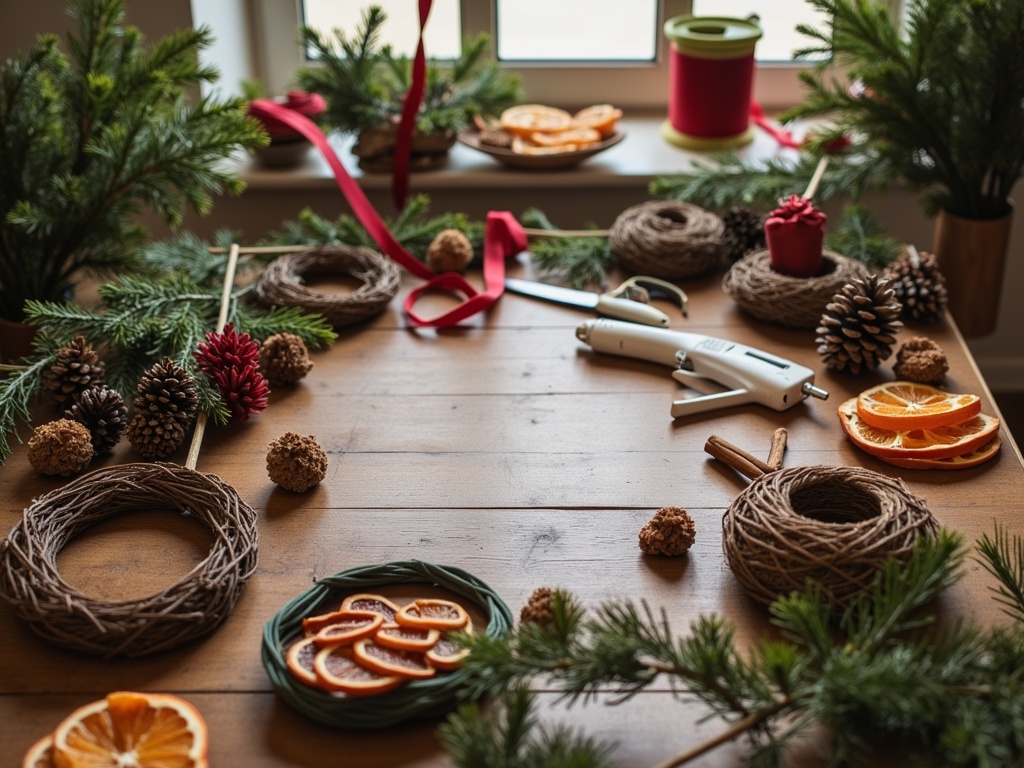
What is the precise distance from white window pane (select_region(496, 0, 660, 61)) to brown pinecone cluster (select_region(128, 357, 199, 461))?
1060mm

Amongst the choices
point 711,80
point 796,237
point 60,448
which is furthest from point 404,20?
point 60,448

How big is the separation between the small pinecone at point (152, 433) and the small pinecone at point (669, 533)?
461mm

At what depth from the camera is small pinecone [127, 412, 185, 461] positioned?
1.06m

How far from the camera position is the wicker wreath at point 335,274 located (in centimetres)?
131

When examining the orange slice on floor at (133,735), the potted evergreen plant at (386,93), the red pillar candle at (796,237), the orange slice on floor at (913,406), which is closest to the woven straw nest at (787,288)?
the red pillar candle at (796,237)

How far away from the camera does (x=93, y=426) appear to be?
107 centimetres

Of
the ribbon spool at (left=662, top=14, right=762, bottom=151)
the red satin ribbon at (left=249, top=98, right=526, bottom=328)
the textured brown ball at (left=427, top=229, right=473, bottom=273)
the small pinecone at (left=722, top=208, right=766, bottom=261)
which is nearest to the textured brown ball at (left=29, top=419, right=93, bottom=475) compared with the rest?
the red satin ribbon at (left=249, top=98, right=526, bottom=328)

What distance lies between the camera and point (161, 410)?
106 cm

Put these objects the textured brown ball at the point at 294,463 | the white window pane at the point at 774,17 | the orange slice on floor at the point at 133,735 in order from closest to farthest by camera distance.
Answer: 1. the orange slice on floor at the point at 133,735
2. the textured brown ball at the point at 294,463
3. the white window pane at the point at 774,17

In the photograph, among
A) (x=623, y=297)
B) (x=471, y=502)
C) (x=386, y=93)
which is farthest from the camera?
(x=386, y=93)

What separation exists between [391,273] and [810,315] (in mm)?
503

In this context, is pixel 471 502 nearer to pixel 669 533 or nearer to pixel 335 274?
pixel 669 533

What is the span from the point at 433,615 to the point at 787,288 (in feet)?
2.05

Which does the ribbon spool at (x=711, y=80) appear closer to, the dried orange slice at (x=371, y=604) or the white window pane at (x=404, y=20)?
the white window pane at (x=404, y=20)
